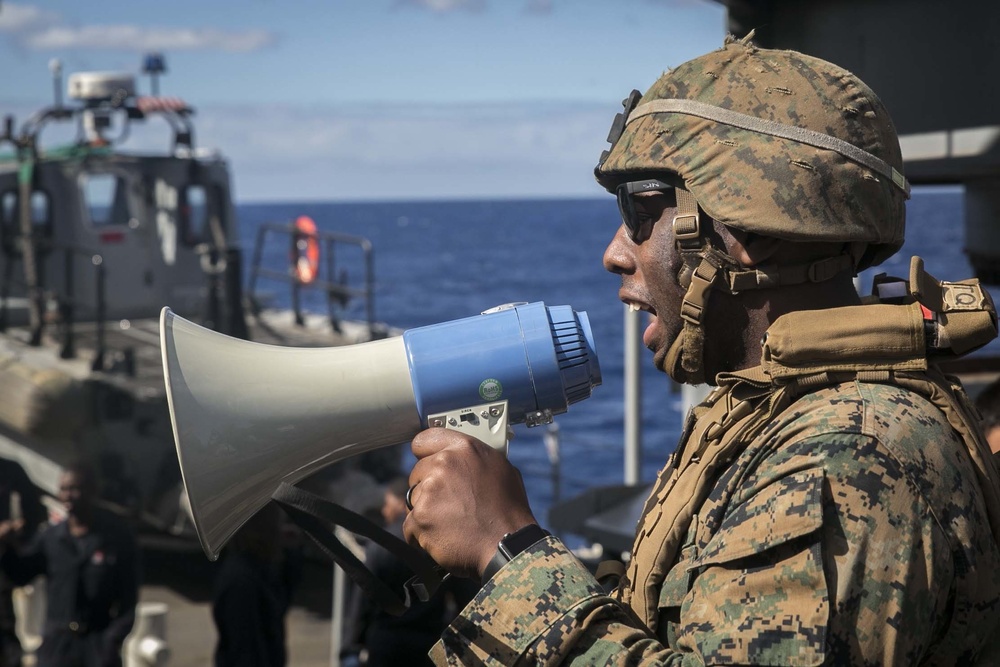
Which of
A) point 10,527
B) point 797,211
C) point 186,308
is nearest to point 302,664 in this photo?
point 10,527

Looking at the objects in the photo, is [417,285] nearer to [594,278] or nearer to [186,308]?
[594,278]

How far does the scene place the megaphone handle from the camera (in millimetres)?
1895

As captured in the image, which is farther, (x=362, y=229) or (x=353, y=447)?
(x=362, y=229)

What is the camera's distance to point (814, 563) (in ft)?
4.58

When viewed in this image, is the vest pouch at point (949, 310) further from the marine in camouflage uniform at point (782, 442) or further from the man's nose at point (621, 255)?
A: the man's nose at point (621, 255)

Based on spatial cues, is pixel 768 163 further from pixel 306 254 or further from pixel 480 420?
pixel 306 254

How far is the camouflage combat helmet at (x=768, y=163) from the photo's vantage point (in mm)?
1634

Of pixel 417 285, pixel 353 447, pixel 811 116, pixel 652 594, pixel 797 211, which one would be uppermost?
pixel 811 116

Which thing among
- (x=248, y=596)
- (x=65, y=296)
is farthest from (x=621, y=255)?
(x=65, y=296)

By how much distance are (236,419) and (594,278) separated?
219ft

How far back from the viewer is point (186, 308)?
500 inches

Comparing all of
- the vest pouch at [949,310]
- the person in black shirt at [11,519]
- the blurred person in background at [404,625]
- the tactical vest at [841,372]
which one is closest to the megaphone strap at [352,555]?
the tactical vest at [841,372]

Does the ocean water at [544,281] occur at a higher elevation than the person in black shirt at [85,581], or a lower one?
lower

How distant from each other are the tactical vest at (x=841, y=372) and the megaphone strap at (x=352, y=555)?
0.33 meters
